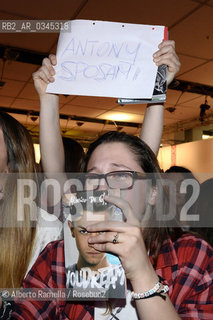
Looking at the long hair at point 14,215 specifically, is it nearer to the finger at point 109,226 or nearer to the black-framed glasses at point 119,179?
the black-framed glasses at point 119,179

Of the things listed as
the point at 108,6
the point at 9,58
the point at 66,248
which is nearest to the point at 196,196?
the point at 66,248

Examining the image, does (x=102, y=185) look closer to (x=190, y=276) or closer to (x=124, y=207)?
(x=124, y=207)

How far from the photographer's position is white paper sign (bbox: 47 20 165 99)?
889mm

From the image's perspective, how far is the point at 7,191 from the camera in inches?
43.1

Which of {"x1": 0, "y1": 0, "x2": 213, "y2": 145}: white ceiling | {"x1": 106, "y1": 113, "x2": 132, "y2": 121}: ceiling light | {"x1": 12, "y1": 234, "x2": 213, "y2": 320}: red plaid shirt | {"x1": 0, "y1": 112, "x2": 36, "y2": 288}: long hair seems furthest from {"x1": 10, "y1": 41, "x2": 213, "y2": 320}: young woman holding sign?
{"x1": 106, "y1": 113, "x2": 132, "y2": 121}: ceiling light

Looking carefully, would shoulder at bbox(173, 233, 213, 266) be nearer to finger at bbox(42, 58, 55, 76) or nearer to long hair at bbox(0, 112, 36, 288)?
long hair at bbox(0, 112, 36, 288)

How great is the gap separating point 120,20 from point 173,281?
2.87m

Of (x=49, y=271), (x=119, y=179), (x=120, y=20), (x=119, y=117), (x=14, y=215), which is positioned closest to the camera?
(x=119, y=179)

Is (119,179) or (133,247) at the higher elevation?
(119,179)

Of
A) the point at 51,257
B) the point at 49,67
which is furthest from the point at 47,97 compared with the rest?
the point at 51,257

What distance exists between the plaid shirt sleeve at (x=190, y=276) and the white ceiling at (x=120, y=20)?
2.52m

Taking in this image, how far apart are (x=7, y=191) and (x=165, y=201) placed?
1.77ft

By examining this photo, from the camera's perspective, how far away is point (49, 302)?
879 millimetres

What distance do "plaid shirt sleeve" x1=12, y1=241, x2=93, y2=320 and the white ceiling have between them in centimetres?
255
